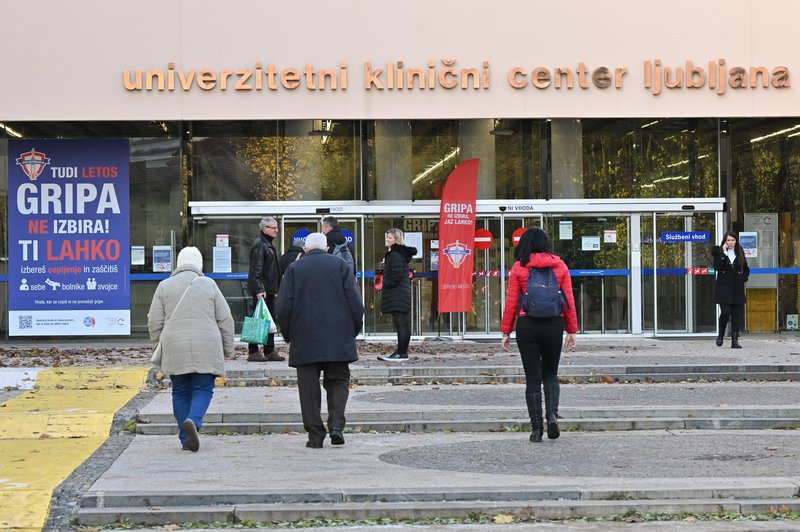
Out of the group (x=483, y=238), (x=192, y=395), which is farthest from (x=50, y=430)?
(x=483, y=238)

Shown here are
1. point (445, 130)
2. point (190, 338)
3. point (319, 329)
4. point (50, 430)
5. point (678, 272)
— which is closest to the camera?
point (190, 338)

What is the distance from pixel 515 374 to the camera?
49.8 ft

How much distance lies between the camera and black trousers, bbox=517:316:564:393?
10.1 m

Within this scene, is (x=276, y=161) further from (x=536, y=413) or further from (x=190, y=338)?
(x=536, y=413)

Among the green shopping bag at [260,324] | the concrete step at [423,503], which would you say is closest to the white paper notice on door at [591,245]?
the green shopping bag at [260,324]

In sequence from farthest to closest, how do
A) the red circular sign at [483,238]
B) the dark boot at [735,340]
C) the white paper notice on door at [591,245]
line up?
the white paper notice on door at [591,245] → the red circular sign at [483,238] → the dark boot at [735,340]

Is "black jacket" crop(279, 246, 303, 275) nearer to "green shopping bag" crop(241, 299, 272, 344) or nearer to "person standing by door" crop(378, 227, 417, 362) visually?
"green shopping bag" crop(241, 299, 272, 344)

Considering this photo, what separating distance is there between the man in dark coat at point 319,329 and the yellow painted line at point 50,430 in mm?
1884

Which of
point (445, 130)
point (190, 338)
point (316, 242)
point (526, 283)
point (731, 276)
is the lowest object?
point (190, 338)

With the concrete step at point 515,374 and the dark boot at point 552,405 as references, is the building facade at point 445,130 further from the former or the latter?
the dark boot at point 552,405

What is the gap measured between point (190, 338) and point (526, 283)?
289 centimetres

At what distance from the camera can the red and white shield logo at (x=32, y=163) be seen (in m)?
21.1

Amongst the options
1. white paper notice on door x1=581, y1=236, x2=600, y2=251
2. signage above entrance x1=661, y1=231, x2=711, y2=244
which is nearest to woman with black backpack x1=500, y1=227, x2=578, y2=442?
white paper notice on door x1=581, y1=236, x2=600, y2=251

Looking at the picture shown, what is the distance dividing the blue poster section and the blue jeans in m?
11.7
